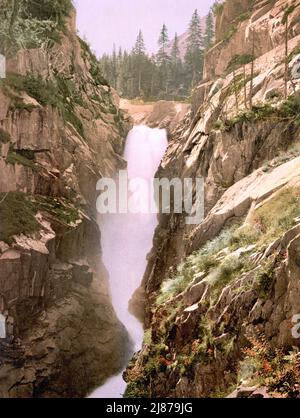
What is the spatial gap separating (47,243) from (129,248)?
10359mm

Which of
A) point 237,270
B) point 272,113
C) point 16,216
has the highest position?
point 272,113

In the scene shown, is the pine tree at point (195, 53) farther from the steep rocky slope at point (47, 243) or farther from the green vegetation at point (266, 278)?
the green vegetation at point (266, 278)

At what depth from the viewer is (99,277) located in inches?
1125

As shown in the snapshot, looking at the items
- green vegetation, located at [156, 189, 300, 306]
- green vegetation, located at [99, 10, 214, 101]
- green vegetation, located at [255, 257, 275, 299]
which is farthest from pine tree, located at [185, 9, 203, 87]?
green vegetation, located at [255, 257, 275, 299]

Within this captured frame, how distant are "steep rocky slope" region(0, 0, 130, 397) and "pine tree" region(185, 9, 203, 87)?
164 feet

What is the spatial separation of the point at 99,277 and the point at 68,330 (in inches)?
210

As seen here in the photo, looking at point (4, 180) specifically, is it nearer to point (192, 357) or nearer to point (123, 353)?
point (123, 353)

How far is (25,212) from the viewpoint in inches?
928

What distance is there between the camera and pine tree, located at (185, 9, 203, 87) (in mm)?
78125

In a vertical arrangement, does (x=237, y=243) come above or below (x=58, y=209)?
below

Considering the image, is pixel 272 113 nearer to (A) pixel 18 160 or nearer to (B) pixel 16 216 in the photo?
(A) pixel 18 160

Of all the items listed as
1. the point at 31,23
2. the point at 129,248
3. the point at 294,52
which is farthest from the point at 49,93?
the point at 294,52

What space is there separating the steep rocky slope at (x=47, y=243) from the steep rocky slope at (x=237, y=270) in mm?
5017
